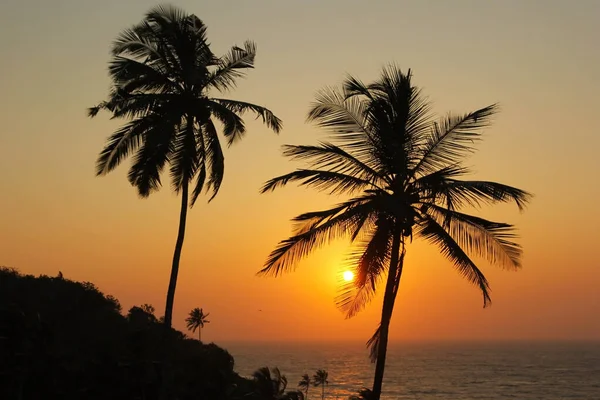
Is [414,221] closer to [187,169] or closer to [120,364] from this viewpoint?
[187,169]

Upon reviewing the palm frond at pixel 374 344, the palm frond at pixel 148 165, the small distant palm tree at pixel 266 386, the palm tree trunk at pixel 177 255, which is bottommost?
the small distant palm tree at pixel 266 386

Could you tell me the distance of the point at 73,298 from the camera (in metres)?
35.4

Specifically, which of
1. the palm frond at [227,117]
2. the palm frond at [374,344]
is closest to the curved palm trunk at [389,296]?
the palm frond at [374,344]

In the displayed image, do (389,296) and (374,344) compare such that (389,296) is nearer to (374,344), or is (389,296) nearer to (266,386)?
(374,344)

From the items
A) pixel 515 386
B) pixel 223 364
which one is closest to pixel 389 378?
pixel 515 386

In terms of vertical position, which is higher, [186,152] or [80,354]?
[186,152]

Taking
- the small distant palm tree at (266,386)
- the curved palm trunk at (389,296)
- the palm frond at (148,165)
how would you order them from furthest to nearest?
1. the small distant palm tree at (266,386)
2. the palm frond at (148,165)
3. the curved palm trunk at (389,296)

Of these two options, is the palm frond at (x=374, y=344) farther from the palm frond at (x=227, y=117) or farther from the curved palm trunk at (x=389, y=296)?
the palm frond at (x=227, y=117)

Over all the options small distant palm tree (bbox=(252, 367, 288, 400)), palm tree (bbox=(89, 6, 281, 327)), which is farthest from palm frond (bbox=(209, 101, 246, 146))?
small distant palm tree (bbox=(252, 367, 288, 400))

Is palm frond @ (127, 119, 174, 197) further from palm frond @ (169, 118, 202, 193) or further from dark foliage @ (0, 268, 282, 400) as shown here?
dark foliage @ (0, 268, 282, 400)

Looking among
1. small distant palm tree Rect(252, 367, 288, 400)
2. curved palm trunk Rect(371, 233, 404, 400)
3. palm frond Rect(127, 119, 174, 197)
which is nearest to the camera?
curved palm trunk Rect(371, 233, 404, 400)

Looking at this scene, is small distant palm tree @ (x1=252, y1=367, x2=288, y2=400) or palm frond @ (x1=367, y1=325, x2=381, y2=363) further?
small distant palm tree @ (x1=252, y1=367, x2=288, y2=400)

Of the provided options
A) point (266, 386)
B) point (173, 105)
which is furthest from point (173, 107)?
point (266, 386)

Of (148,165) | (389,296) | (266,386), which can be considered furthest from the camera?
(266,386)
